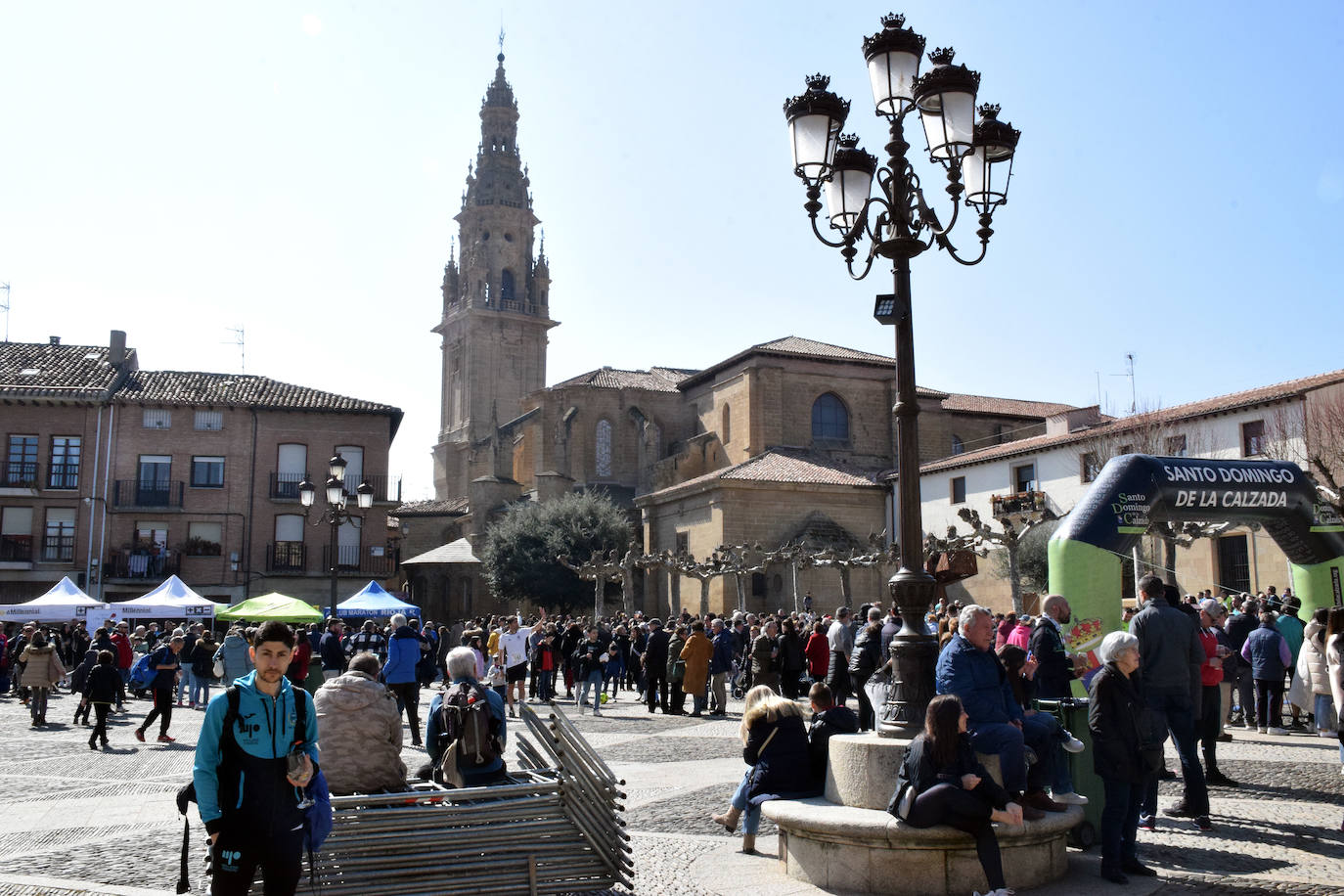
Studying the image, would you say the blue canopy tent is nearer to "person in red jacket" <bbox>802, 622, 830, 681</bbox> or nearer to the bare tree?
"person in red jacket" <bbox>802, 622, 830, 681</bbox>

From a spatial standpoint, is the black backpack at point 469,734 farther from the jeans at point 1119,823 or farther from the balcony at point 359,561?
the balcony at point 359,561

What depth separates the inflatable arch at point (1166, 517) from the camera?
13.2 m

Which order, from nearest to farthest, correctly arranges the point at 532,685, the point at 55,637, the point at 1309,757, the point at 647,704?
the point at 1309,757
the point at 647,704
the point at 532,685
the point at 55,637

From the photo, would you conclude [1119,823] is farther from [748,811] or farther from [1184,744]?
[748,811]

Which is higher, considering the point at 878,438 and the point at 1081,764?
the point at 878,438

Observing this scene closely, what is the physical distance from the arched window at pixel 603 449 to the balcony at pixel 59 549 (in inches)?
902

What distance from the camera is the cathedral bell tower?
70188 mm

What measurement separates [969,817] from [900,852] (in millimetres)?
492

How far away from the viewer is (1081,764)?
7270 millimetres

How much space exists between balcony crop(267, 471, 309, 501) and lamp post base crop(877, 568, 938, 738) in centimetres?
3317

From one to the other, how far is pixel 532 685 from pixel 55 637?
400 inches

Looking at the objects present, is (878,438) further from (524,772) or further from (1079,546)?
(524,772)

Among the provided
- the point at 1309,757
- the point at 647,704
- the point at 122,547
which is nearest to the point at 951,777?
the point at 1309,757

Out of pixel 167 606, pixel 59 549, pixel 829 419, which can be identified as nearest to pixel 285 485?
pixel 59 549
